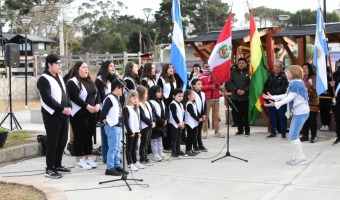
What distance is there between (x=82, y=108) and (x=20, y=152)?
1895 mm

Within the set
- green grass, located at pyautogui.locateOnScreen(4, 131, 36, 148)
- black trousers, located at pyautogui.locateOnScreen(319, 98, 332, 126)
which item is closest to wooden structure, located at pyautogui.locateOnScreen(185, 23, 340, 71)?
black trousers, located at pyautogui.locateOnScreen(319, 98, 332, 126)

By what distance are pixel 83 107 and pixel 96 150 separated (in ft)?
5.52

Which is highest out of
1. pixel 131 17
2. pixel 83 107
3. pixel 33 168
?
pixel 131 17

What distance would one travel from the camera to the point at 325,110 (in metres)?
10.5

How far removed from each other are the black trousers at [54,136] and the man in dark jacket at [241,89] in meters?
4.69

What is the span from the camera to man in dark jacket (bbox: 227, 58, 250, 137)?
10.2 metres

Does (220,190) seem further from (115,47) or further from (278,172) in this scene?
(115,47)

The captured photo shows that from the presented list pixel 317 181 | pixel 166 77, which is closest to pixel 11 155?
pixel 166 77

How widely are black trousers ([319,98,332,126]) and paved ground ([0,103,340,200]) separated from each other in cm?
187

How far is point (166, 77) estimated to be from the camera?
8.60 metres

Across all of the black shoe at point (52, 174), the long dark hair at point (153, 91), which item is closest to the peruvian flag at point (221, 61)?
the long dark hair at point (153, 91)

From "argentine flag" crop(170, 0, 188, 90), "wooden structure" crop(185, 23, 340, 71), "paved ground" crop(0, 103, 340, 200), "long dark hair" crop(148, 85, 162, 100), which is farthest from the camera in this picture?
"wooden structure" crop(185, 23, 340, 71)

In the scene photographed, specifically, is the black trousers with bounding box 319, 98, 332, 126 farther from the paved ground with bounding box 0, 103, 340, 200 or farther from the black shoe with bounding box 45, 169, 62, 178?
the black shoe with bounding box 45, 169, 62, 178

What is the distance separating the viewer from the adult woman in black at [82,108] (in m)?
6.96
